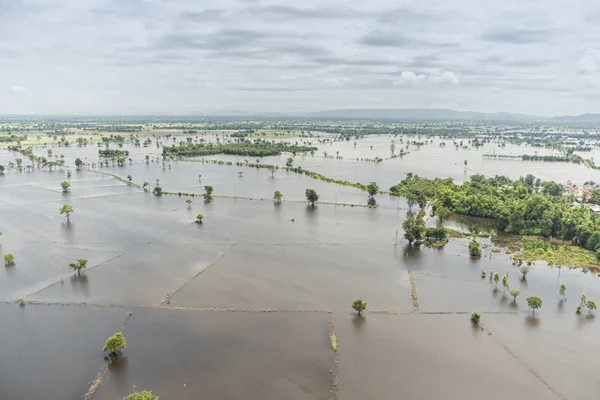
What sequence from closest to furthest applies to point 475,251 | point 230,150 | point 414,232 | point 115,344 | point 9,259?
point 115,344 < point 9,259 < point 475,251 < point 414,232 < point 230,150

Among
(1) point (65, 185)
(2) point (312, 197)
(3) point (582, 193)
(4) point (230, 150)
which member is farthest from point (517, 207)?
(4) point (230, 150)

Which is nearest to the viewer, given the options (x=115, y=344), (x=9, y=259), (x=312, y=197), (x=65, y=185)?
(x=115, y=344)

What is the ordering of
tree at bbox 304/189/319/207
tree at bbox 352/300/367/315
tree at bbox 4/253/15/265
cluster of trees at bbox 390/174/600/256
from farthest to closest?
tree at bbox 304/189/319/207, cluster of trees at bbox 390/174/600/256, tree at bbox 4/253/15/265, tree at bbox 352/300/367/315

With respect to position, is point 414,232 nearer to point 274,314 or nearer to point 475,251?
point 475,251

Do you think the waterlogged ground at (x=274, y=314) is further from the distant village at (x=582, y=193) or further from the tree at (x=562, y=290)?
the distant village at (x=582, y=193)

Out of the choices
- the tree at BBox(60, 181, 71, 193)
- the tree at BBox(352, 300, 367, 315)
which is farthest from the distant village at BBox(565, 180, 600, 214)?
the tree at BBox(60, 181, 71, 193)

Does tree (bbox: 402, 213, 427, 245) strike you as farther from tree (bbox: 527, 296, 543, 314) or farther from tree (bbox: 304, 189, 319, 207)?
tree (bbox: 304, 189, 319, 207)

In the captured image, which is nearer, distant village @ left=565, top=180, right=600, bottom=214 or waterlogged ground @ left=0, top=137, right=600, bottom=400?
waterlogged ground @ left=0, top=137, right=600, bottom=400
